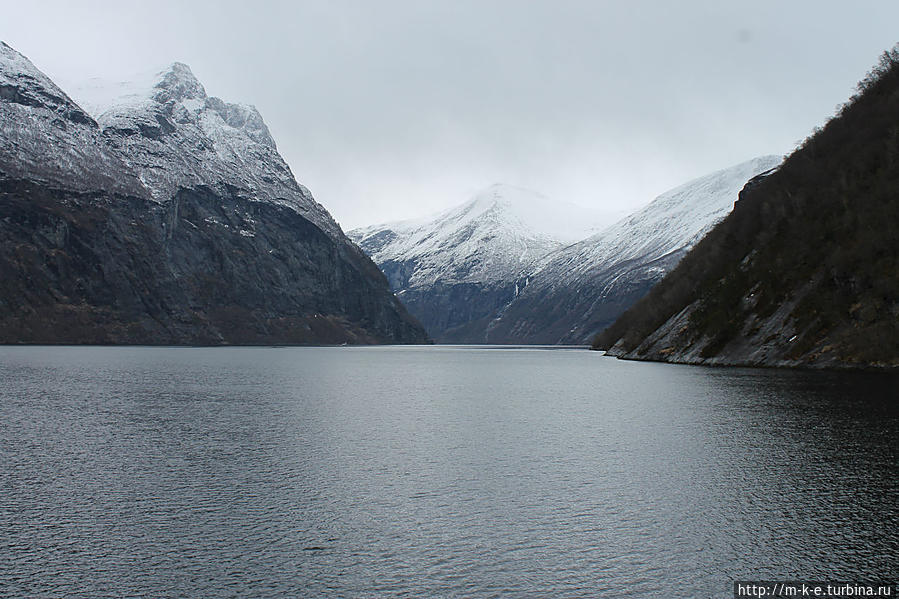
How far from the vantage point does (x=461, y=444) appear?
39.2 m

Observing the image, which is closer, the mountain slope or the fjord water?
the fjord water

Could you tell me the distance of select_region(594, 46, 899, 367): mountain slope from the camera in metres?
89.1

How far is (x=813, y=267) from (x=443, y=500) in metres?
92.4

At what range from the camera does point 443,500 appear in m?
26.5

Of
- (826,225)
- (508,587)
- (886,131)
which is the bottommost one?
(508,587)

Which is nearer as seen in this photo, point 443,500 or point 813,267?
point 443,500

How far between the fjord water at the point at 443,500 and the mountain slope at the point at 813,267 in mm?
41809

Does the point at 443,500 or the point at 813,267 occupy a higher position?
the point at 813,267

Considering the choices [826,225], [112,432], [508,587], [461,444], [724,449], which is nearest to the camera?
[508,587]

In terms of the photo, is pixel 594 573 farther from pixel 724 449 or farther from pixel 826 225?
pixel 826 225

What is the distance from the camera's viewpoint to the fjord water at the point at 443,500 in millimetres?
18828

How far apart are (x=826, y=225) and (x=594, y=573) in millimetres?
102787

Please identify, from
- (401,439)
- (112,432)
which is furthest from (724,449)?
(112,432)

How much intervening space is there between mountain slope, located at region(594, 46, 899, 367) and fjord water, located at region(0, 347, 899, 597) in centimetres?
4181
